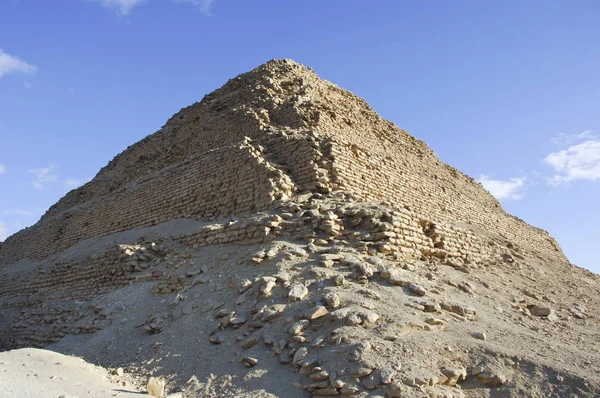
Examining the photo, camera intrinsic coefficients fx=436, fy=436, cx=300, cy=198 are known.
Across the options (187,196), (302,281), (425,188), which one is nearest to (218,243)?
(302,281)

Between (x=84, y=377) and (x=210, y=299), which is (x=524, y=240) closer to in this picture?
(x=210, y=299)

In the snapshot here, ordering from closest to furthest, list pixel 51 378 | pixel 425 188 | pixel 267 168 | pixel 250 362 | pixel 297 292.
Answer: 1. pixel 250 362
2. pixel 51 378
3. pixel 297 292
4. pixel 267 168
5. pixel 425 188

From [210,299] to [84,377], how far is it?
187cm

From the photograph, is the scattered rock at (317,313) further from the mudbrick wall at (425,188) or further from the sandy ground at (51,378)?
the mudbrick wall at (425,188)

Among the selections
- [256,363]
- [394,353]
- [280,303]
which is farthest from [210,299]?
[394,353]

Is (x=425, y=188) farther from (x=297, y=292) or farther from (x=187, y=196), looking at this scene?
(x=297, y=292)

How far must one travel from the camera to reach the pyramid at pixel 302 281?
4590 millimetres

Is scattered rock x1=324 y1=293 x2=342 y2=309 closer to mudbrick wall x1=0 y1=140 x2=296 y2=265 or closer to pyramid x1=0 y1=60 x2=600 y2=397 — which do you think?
pyramid x1=0 y1=60 x2=600 y2=397

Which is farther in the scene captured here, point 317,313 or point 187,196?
point 187,196

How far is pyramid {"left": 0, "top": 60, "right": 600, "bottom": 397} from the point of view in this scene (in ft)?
15.1

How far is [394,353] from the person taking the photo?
14.6 ft

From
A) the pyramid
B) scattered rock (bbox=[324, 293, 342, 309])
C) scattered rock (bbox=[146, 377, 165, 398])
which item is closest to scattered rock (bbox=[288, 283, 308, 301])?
the pyramid

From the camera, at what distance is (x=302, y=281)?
597 centimetres

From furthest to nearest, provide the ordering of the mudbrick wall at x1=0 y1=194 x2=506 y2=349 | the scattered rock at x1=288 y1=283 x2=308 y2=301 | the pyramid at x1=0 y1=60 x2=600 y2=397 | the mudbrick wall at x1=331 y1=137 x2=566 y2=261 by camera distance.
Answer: the mudbrick wall at x1=331 y1=137 x2=566 y2=261
the mudbrick wall at x1=0 y1=194 x2=506 y2=349
the scattered rock at x1=288 y1=283 x2=308 y2=301
the pyramid at x1=0 y1=60 x2=600 y2=397
